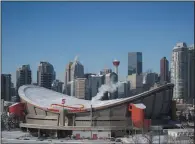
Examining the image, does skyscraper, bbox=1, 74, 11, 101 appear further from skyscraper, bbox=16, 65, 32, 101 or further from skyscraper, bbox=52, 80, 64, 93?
skyscraper, bbox=52, 80, 64, 93

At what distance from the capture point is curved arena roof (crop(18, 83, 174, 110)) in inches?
1391

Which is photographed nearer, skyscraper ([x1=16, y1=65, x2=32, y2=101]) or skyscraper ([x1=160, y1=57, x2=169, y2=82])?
skyscraper ([x1=16, y1=65, x2=32, y2=101])

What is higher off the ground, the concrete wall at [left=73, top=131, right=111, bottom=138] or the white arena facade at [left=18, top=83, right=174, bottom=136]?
the white arena facade at [left=18, top=83, right=174, bottom=136]

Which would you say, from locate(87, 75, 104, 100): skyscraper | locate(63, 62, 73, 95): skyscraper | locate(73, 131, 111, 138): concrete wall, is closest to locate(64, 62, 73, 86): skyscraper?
locate(63, 62, 73, 95): skyscraper

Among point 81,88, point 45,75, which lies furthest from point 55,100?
point 45,75

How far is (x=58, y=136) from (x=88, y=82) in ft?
218

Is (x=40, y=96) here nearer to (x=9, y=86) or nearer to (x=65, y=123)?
(x=65, y=123)

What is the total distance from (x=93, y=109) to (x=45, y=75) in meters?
64.3

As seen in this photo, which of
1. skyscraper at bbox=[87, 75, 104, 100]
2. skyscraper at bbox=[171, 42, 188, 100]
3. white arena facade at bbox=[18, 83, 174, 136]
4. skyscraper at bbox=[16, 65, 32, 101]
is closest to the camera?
white arena facade at bbox=[18, 83, 174, 136]

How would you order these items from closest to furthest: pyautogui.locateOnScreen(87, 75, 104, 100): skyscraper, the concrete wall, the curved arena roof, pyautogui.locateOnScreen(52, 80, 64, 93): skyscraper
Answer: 1. the concrete wall
2. the curved arena roof
3. pyautogui.locateOnScreen(87, 75, 104, 100): skyscraper
4. pyautogui.locateOnScreen(52, 80, 64, 93): skyscraper

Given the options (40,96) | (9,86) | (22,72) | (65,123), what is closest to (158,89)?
(65,123)

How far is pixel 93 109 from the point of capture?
35.0m

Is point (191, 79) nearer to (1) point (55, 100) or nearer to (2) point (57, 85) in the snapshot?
(2) point (57, 85)

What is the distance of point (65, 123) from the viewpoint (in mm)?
35562
